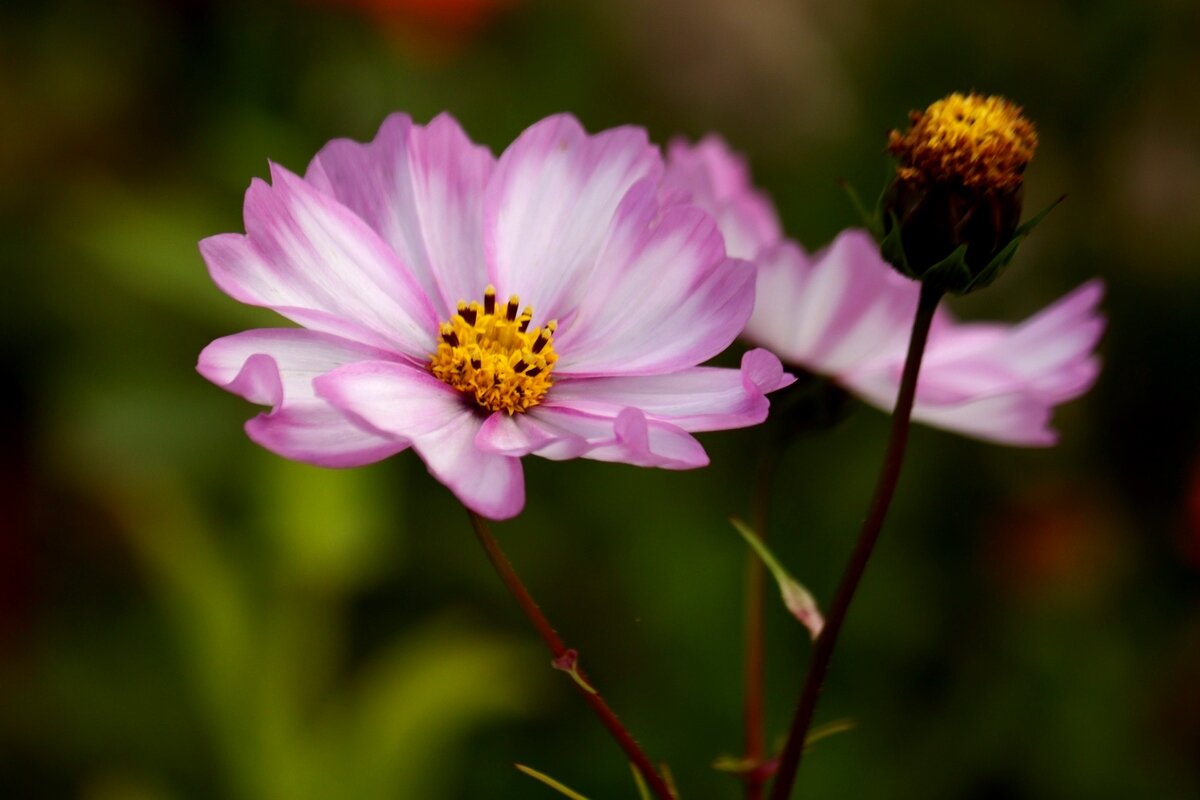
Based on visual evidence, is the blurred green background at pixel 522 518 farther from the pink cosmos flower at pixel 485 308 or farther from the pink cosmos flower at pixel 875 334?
the pink cosmos flower at pixel 485 308

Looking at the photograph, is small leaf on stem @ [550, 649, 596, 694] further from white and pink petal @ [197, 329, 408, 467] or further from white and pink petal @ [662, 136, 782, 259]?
white and pink petal @ [662, 136, 782, 259]

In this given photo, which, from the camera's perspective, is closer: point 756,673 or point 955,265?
point 955,265

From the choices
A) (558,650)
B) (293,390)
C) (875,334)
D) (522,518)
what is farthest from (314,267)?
(522,518)

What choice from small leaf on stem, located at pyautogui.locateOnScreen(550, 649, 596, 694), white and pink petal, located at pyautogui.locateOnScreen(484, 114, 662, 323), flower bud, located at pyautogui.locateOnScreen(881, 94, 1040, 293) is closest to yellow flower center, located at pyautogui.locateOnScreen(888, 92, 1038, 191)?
flower bud, located at pyautogui.locateOnScreen(881, 94, 1040, 293)

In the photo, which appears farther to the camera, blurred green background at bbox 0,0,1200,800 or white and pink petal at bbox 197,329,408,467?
blurred green background at bbox 0,0,1200,800

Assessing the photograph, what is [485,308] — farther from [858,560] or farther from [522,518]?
[522,518]

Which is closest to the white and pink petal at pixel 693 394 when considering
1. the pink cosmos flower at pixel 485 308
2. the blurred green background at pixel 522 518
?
the pink cosmos flower at pixel 485 308

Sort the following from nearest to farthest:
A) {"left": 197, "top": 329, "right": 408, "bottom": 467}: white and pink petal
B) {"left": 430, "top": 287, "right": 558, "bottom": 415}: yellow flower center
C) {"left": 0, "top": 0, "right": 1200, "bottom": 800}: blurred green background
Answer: {"left": 197, "top": 329, "right": 408, "bottom": 467}: white and pink petal < {"left": 430, "top": 287, "right": 558, "bottom": 415}: yellow flower center < {"left": 0, "top": 0, "right": 1200, "bottom": 800}: blurred green background
